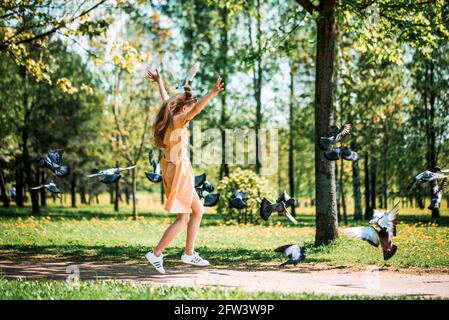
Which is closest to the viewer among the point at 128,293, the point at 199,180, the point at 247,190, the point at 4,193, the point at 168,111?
the point at 128,293

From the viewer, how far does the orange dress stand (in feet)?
20.6

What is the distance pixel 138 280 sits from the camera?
6.57m

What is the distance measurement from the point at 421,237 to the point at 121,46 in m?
8.57

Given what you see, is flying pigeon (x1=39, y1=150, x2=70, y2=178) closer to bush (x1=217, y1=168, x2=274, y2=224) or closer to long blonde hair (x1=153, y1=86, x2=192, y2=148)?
long blonde hair (x1=153, y1=86, x2=192, y2=148)

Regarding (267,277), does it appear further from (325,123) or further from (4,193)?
(4,193)

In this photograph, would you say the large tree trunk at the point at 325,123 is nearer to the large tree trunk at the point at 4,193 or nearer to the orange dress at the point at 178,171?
the orange dress at the point at 178,171

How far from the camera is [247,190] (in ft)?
58.4

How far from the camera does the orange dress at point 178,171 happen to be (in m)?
6.29

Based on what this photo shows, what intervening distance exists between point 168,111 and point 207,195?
2230 mm

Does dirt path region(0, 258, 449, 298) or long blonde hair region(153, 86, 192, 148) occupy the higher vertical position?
long blonde hair region(153, 86, 192, 148)

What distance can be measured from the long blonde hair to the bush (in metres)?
11.4

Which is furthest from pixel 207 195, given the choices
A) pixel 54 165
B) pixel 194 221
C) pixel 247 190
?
pixel 247 190

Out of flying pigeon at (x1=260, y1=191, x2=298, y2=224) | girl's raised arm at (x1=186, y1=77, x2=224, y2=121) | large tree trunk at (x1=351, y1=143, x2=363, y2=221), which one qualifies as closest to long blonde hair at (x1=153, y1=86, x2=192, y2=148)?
girl's raised arm at (x1=186, y1=77, x2=224, y2=121)
